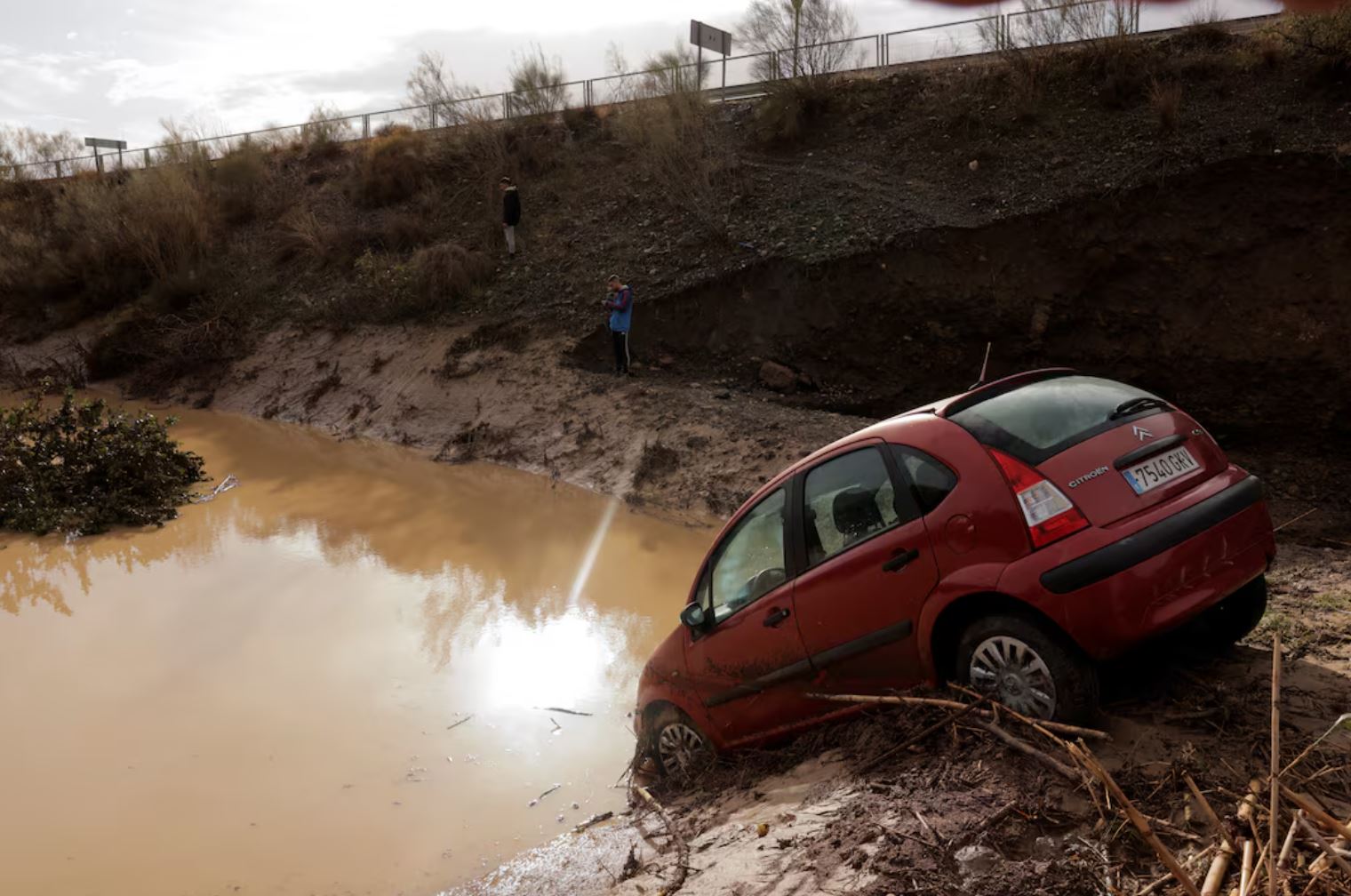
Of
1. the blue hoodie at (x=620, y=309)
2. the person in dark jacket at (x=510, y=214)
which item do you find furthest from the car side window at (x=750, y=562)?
the person in dark jacket at (x=510, y=214)

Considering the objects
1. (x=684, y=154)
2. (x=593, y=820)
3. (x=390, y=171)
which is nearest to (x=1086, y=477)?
(x=593, y=820)

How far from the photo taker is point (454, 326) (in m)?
18.2

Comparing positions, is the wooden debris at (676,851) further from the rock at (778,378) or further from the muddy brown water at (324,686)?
the rock at (778,378)

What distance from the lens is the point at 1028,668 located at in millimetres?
3783

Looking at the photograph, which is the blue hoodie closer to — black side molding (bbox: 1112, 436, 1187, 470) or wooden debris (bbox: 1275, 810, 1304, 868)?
black side molding (bbox: 1112, 436, 1187, 470)

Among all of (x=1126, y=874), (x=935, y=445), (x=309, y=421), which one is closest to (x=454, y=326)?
(x=309, y=421)

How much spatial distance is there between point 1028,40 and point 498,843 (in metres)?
17.9

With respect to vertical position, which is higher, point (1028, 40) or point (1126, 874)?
point (1028, 40)

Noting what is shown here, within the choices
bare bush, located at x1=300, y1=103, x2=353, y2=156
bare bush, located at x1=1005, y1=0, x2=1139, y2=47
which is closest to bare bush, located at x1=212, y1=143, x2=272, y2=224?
bare bush, located at x1=300, y1=103, x2=353, y2=156

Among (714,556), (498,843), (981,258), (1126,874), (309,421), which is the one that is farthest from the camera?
(309,421)

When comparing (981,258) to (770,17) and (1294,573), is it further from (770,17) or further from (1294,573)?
(770,17)

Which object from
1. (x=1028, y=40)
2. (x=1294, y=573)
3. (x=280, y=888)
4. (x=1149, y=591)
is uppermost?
(x=1028, y=40)

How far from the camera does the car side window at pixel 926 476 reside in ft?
13.2

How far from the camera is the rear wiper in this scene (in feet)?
13.4
